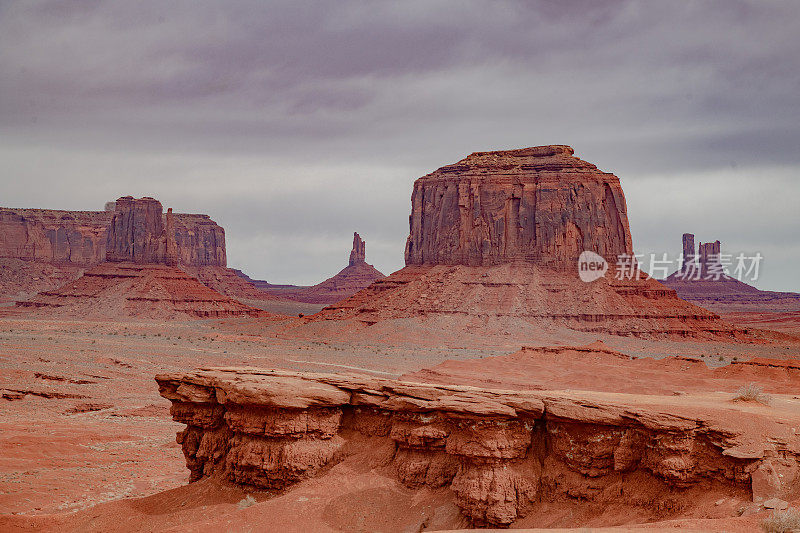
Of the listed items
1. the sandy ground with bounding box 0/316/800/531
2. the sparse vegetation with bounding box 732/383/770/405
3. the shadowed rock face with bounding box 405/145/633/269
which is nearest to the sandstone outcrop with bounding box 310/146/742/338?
the shadowed rock face with bounding box 405/145/633/269

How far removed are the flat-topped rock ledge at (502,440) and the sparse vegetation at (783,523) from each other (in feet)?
3.83

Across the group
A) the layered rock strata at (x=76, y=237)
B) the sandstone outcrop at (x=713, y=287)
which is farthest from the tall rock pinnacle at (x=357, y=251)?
the sandstone outcrop at (x=713, y=287)

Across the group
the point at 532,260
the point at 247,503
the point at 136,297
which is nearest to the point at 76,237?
the point at 136,297

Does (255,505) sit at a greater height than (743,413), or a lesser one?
lesser

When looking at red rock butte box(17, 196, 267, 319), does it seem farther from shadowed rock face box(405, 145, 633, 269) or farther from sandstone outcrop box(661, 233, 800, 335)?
sandstone outcrop box(661, 233, 800, 335)

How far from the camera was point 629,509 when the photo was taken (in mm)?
10656

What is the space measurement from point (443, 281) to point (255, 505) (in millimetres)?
64761

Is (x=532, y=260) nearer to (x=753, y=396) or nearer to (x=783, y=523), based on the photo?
(x=753, y=396)

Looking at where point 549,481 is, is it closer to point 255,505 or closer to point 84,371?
point 255,505

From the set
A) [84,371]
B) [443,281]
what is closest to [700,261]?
[443,281]

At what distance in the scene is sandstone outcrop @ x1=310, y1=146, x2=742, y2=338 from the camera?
69750 mm

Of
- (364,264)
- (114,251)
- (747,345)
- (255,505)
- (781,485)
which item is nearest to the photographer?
(781,485)

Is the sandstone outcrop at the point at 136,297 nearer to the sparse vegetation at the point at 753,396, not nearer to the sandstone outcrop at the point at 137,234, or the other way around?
the sandstone outcrop at the point at 137,234

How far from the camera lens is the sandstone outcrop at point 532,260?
6975 cm
